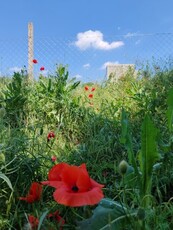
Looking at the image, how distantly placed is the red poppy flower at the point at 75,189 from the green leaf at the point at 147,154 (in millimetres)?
239

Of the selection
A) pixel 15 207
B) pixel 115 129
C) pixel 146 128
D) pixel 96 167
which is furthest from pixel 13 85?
pixel 146 128

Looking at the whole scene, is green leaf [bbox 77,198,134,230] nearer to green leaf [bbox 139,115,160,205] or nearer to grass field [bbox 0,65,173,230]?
grass field [bbox 0,65,173,230]

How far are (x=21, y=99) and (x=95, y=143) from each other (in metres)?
1.28

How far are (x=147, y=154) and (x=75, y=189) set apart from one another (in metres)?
0.30

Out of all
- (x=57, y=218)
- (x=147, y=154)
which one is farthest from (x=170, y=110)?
(x=57, y=218)

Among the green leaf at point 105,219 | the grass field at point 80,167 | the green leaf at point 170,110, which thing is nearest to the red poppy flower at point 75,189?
the grass field at point 80,167

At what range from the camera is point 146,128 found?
39.2 inches

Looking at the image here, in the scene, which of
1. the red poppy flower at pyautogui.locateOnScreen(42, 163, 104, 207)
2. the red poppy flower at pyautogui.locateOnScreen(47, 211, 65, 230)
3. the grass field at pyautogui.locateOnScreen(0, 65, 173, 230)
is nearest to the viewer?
the red poppy flower at pyautogui.locateOnScreen(42, 163, 104, 207)

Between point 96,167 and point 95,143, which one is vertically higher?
point 95,143

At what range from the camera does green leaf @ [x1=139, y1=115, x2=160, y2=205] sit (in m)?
1.00

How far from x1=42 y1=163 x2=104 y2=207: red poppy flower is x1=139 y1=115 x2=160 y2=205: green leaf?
0.24 meters

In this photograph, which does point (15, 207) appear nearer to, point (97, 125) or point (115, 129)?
point (115, 129)

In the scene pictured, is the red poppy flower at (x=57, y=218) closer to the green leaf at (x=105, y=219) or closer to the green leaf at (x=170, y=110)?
the green leaf at (x=105, y=219)

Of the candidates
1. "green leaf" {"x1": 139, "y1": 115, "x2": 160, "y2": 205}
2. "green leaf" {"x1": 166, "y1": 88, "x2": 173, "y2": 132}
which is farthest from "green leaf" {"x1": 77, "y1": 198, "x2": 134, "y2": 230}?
"green leaf" {"x1": 166, "y1": 88, "x2": 173, "y2": 132}
